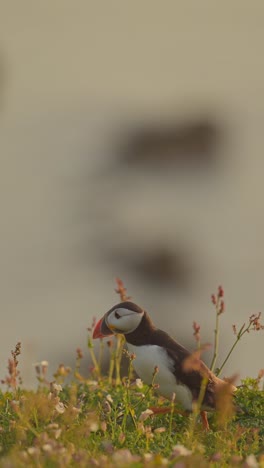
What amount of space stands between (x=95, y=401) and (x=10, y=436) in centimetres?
217

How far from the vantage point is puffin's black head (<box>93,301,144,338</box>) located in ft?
29.1

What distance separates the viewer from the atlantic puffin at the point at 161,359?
8.59m

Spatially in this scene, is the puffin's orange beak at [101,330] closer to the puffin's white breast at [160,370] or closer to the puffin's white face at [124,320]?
the puffin's white face at [124,320]

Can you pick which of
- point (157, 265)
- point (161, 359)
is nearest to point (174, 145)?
point (157, 265)

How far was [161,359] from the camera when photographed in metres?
8.59

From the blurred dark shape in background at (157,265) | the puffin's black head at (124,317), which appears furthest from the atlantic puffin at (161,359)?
the blurred dark shape in background at (157,265)

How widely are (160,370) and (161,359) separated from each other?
0.11 m

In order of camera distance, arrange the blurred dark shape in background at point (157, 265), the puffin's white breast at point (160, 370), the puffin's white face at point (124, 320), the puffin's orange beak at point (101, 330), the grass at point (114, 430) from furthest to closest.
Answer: the blurred dark shape in background at point (157, 265), the puffin's orange beak at point (101, 330), the puffin's white face at point (124, 320), the puffin's white breast at point (160, 370), the grass at point (114, 430)

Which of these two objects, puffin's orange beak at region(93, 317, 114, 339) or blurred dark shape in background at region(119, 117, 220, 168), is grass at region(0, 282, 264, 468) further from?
blurred dark shape in background at region(119, 117, 220, 168)

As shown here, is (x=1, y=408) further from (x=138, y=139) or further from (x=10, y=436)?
(x=138, y=139)

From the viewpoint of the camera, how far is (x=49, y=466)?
633cm

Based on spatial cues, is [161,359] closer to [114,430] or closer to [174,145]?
[114,430]

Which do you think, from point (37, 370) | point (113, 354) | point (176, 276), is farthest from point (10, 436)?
point (176, 276)

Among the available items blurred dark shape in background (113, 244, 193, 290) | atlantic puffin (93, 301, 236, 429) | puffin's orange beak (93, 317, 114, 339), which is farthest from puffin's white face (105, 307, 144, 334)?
blurred dark shape in background (113, 244, 193, 290)
